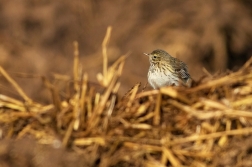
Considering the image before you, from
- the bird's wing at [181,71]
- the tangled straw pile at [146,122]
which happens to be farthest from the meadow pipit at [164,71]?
the tangled straw pile at [146,122]

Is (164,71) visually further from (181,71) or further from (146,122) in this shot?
(146,122)

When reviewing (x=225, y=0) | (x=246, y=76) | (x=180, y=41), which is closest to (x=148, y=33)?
(x=180, y=41)

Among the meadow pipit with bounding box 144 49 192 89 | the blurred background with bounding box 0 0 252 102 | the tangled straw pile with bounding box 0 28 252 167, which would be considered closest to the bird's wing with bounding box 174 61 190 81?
the meadow pipit with bounding box 144 49 192 89

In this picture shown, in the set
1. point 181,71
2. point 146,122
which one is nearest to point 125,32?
point 181,71

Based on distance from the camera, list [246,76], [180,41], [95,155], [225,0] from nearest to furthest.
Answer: [95,155]
[246,76]
[180,41]
[225,0]

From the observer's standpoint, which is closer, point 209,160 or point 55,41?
point 209,160

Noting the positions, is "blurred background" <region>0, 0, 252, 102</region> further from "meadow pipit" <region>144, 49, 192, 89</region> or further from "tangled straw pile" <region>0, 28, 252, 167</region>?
"tangled straw pile" <region>0, 28, 252, 167</region>

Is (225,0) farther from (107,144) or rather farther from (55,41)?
(107,144)
